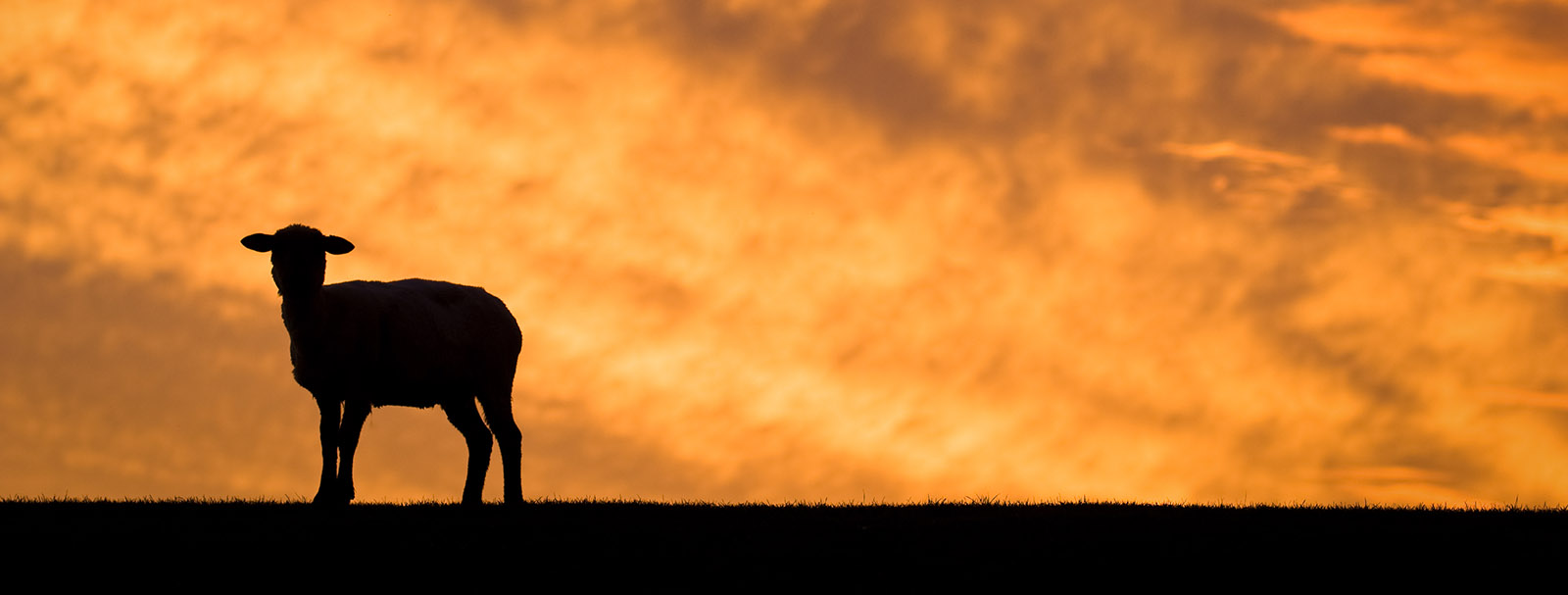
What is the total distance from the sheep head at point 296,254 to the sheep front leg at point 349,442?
5.72 feet

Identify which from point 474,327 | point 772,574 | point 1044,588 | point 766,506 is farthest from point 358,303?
point 1044,588

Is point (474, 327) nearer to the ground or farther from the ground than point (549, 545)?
farther from the ground

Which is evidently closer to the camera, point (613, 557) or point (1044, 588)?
point (1044, 588)

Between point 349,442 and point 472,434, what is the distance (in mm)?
2718

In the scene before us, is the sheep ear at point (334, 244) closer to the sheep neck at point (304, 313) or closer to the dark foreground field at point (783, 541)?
the sheep neck at point (304, 313)

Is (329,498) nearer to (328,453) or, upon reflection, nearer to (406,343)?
(328,453)

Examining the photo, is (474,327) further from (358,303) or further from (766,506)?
(766,506)

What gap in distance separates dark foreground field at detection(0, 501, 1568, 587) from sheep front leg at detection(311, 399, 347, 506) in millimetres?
501

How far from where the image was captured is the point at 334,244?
23.3 m

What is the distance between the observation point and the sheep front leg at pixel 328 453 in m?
22.4

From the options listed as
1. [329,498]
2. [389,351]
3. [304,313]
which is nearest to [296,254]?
[304,313]

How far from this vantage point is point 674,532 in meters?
19.0

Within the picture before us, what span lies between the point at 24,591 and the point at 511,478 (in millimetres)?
9896

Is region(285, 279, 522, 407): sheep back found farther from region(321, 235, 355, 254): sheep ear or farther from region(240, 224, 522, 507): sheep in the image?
region(321, 235, 355, 254): sheep ear
